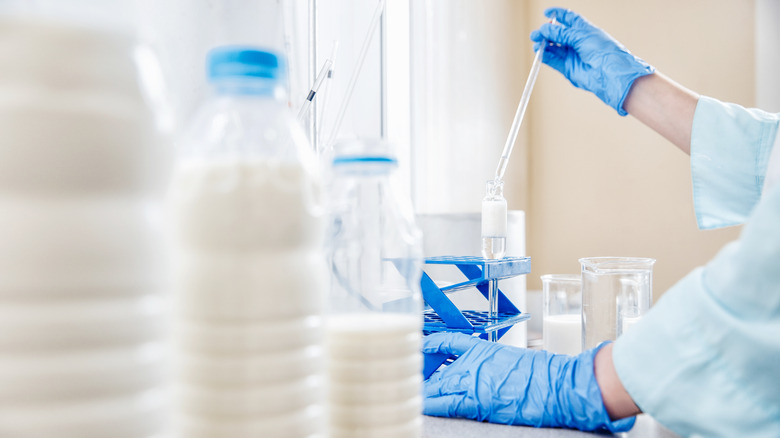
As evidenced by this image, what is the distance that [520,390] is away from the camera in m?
0.93

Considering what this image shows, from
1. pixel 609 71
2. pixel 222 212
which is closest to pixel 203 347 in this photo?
pixel 222 212

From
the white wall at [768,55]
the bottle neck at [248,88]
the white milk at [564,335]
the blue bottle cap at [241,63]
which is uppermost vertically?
the white wall at [768,55]

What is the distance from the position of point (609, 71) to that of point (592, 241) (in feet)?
6.53

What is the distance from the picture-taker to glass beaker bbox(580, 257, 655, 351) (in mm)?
1293

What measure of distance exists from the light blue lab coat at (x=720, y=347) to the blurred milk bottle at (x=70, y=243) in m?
0.62

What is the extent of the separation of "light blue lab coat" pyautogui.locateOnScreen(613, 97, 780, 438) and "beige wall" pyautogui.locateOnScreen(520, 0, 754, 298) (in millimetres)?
2508

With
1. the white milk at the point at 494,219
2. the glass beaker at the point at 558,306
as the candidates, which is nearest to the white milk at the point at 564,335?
the glass beaker at the point at 558,306

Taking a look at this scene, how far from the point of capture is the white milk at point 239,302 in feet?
1.40

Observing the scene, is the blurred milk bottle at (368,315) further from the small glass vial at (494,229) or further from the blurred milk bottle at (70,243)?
the small glass vial at (494,229)

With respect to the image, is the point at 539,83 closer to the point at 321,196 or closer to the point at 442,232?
the point at 442,232

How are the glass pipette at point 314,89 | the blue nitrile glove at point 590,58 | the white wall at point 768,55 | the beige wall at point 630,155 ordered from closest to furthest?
the glass pipette at point 314,89
the blue nitrile glove at point 590,58
the white wall at point 768,55
the beige wall at point 630,155

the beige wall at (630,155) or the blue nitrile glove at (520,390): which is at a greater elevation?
the beige wall at (630,155)

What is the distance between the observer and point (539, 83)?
352 centimetres

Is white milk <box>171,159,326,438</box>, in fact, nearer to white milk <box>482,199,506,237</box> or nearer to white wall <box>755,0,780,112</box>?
white milk <box>482,199,506,237</box>
